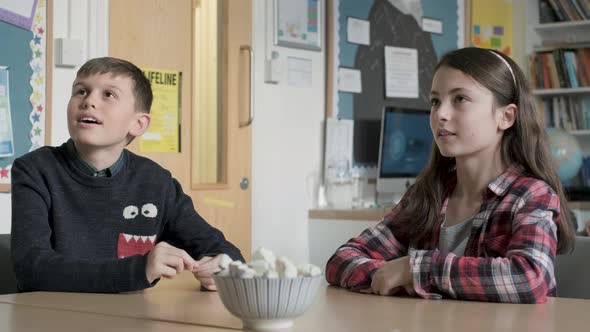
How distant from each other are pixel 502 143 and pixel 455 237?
9.4 inches

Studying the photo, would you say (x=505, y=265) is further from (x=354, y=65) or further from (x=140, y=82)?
(x=354, y=65)

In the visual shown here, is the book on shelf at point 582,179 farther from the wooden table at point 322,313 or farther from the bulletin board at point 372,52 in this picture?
the wooden table at point 322,313

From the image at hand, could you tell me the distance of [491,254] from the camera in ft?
5.65

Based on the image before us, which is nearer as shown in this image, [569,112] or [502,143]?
[502,143]

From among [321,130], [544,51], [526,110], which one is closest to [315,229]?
[321,130]

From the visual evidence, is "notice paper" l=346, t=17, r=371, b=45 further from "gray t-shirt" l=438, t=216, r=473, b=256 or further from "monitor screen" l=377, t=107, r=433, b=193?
"gray t-shirt" l=438, t=216, r=473, b=256

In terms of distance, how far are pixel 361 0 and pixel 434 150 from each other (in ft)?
9.30

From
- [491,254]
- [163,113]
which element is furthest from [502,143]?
[163,113]

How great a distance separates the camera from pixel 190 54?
12.5 ft

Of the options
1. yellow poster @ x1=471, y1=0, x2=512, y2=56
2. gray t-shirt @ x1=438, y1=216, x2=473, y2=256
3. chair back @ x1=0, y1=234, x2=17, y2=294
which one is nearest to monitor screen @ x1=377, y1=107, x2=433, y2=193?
A: yellow poster @ x1=471, y1=0, x2=512, y2=56

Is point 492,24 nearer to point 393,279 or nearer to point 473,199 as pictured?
point 473,199

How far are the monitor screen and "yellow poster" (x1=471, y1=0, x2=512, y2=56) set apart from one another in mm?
818

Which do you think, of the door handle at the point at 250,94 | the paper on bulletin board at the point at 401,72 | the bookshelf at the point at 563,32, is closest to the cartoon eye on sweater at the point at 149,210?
the door handle at the point at 250,94

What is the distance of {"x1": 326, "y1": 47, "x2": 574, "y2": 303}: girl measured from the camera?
1587mm
